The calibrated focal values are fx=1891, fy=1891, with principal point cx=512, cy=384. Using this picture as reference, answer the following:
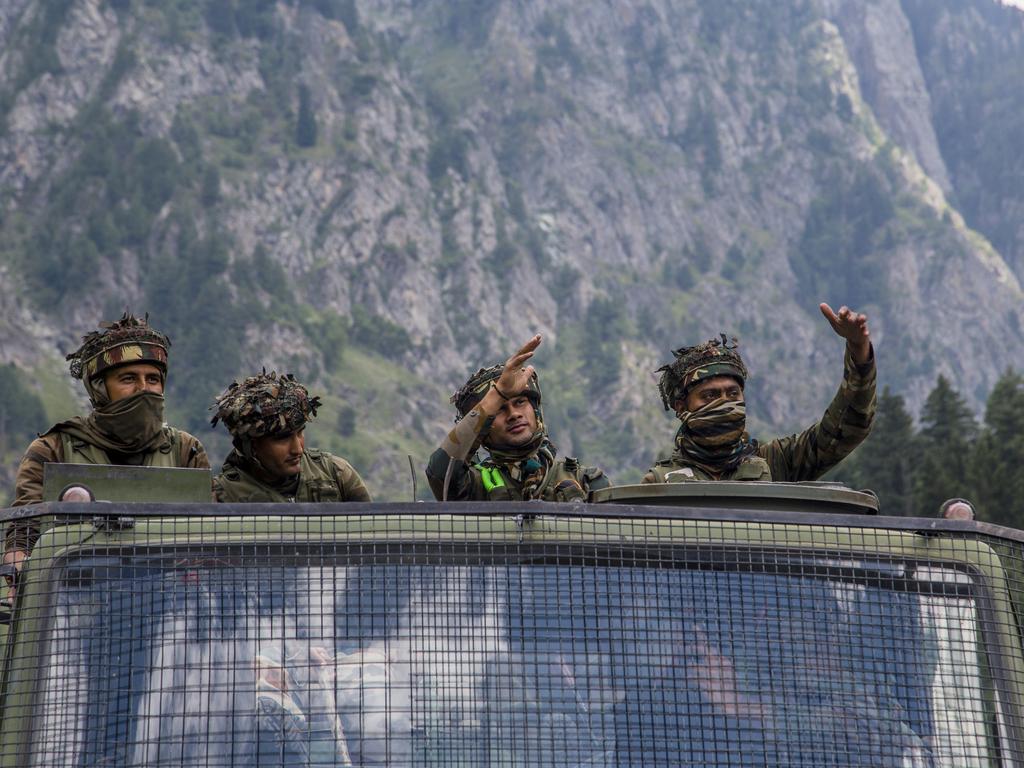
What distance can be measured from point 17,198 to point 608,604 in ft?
580

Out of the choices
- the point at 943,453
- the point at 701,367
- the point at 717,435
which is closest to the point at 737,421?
the point at 717,435

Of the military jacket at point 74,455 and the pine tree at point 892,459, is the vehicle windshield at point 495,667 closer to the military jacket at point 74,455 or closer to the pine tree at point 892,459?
the military jacket at point 74,455

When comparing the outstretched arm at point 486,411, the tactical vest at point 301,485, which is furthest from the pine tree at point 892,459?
the outstretched arm at point 486,411

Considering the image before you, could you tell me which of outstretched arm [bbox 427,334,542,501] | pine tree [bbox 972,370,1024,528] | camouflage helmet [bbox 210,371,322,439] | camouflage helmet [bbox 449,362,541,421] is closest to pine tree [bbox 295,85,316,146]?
pine tree [bbox 972,370,1024,528]

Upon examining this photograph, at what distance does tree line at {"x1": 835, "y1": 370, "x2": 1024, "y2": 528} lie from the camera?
65375 mm

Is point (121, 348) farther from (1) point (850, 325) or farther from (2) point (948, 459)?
(2) point (948, 459)

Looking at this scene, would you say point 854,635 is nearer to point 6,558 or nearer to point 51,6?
point 6,558

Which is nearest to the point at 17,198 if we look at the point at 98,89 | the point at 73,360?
the point at 98,89

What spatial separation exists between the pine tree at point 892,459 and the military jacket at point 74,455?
249 feet

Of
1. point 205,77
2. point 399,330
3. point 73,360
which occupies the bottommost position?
point 73,360

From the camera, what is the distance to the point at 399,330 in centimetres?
18175

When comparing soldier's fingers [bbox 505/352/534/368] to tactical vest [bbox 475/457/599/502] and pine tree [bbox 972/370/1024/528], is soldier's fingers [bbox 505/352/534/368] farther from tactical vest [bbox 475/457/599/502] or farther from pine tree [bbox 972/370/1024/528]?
pine tree [bbox 972/370/1024/528]

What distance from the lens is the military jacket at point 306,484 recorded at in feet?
20.4

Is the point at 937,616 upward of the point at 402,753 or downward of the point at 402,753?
upward
